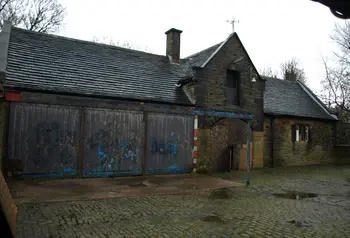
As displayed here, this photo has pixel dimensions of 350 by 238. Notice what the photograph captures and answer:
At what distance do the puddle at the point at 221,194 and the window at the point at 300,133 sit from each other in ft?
37.6

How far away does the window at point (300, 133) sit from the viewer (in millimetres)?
18906

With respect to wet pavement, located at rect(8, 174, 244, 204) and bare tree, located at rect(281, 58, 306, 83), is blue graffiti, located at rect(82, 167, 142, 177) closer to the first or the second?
wet pavement, located at rect(8, 174, 244, 204)

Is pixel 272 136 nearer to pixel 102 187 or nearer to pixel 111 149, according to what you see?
pixel 111 149

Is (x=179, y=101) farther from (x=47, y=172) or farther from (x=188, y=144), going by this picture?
(x=47, y=172)

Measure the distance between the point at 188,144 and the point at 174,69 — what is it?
514 cm

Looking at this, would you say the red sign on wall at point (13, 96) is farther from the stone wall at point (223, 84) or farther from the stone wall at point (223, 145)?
the stone wall at point (223, 145)

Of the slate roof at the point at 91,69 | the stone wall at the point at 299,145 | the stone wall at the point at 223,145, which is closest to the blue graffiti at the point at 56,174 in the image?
the slate roof at the point at 91,69

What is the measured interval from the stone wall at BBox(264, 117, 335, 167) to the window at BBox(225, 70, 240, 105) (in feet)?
10.9

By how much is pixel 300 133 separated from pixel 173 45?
11.0 metres

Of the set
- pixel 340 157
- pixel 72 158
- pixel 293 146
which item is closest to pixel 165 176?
pixel 72 158

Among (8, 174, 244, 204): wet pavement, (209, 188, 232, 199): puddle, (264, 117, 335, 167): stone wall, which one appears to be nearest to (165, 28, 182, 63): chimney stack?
(264, 117, 335, 167): stone wall

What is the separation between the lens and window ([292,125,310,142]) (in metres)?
18.9

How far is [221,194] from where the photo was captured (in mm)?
8812

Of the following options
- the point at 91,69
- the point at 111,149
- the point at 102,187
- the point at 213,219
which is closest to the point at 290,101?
the point at 111,149
